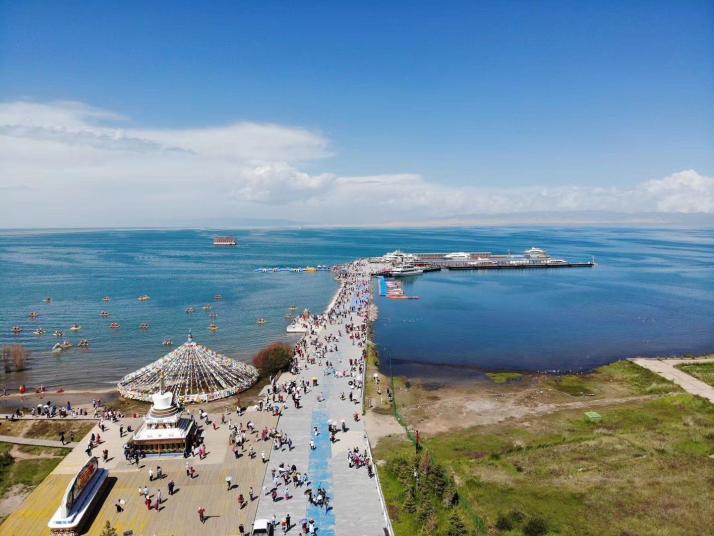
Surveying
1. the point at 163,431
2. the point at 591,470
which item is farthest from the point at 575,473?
the point at 163,431

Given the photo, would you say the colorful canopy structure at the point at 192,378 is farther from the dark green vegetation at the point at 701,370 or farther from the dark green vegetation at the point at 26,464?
the dark green vegetation at the point at 701,370

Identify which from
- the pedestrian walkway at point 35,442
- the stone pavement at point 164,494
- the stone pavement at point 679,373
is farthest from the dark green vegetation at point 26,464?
the stone pavement at point 679,373

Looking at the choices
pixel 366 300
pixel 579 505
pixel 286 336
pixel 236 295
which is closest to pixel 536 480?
pixel 579 505

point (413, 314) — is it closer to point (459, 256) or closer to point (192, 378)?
point (192, 378)

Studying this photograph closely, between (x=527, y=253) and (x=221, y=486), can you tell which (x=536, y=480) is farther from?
(x=527, y=253)

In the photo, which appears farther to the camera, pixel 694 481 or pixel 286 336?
pixel 286 336

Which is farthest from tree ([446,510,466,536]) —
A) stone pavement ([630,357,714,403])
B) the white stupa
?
stone pavement ([630,357,714,403])

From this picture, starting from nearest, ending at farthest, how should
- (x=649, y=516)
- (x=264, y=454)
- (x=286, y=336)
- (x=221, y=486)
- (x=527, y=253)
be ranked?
(x=649, y=516), (x=221, y=486), (x=264, y=454), (x=286, y=336), (x=527, y=253)
